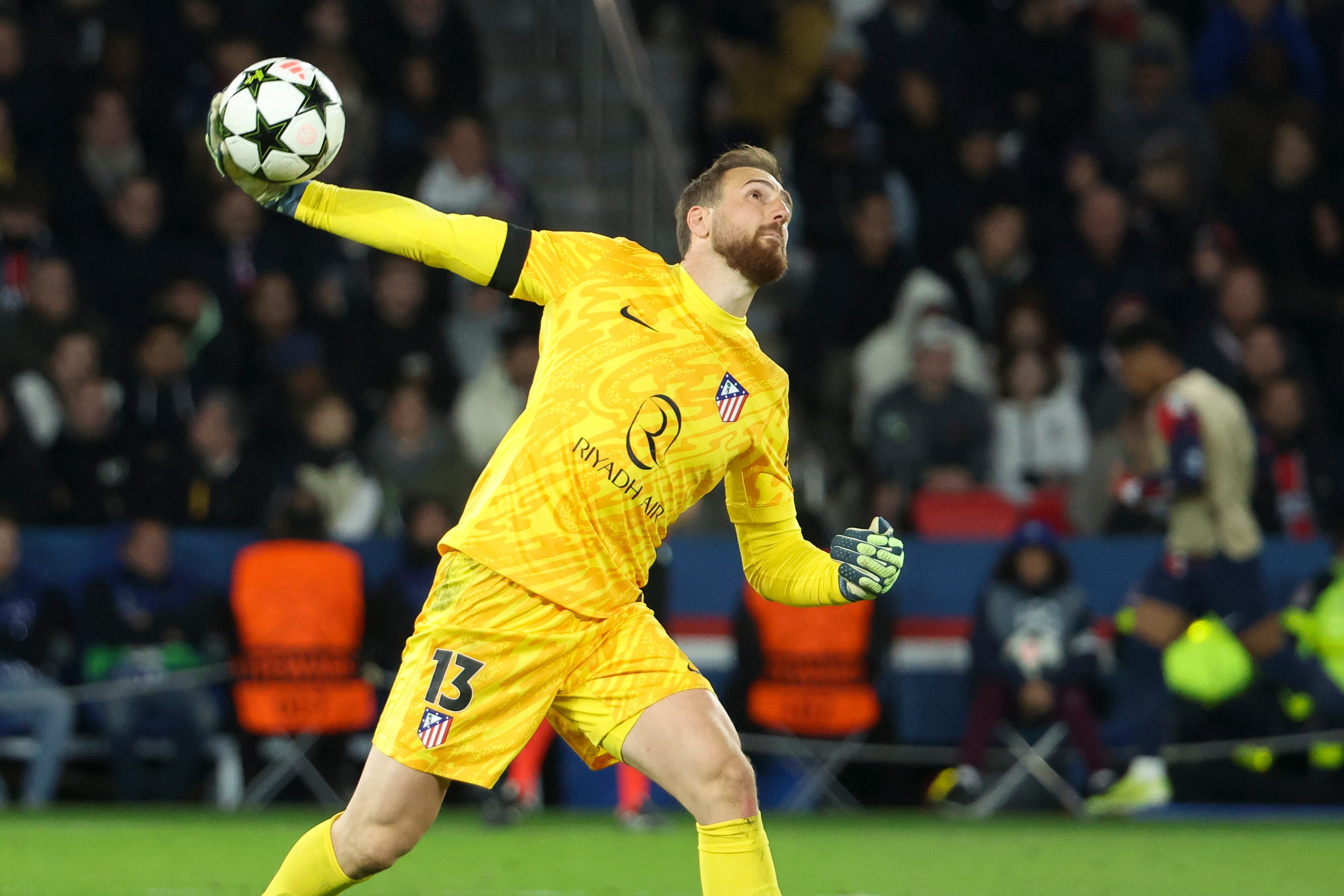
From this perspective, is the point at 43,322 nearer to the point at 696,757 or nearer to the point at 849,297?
the point at 849,297

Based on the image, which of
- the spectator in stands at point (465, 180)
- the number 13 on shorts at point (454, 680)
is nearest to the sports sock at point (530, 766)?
the spectator in stands at point (465, 180)

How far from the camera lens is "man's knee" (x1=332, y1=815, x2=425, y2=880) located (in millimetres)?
5090

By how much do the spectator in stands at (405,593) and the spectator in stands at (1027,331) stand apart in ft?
13.0

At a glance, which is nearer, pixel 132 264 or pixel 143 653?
pixel 143 653

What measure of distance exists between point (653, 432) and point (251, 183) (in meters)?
1.30

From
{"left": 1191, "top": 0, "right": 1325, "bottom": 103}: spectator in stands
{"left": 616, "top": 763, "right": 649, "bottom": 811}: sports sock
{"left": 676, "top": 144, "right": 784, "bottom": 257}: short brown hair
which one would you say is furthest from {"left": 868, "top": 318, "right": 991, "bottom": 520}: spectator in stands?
{"left": 676, "top": 144, "right": 784, "bottom": 257}: short brown hair

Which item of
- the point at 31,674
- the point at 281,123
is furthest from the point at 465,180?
the point at 281,123

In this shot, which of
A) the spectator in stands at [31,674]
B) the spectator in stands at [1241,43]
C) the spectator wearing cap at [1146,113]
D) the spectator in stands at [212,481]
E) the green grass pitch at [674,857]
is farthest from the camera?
the spectator in stands at [1241,43]

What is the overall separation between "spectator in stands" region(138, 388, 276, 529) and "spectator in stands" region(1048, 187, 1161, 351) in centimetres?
Result: 564

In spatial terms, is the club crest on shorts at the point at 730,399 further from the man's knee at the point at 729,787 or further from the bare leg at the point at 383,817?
the bare leg at the point at 383,817

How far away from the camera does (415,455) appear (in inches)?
480

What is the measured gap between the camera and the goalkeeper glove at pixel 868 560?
17.3ft

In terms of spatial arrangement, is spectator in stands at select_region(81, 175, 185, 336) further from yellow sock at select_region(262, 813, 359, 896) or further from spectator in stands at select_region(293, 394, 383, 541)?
yellow sock at select_region(262, 813, 359, 896)

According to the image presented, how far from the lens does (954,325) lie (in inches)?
514
